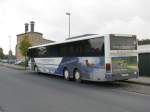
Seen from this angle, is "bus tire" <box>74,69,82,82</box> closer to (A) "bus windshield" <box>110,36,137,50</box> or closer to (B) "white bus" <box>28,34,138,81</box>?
(B) "white bus" <box>28,34,138,81</box>

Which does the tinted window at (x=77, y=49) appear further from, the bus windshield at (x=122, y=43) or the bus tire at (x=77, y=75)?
the bus tire at (x=77, y=75)

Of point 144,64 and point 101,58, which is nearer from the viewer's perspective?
point 101,58

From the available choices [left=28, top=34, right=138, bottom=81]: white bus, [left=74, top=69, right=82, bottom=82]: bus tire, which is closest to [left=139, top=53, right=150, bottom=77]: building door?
[left=28, top=34, right=138, bottom=81]: white bus

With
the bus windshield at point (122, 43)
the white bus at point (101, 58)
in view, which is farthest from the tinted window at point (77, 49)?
the bus windshield at point (122, 43)

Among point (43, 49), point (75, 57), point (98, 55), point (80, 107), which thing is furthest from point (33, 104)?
point (43, 49)

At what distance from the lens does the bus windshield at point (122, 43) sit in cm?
1614

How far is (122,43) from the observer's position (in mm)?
16547

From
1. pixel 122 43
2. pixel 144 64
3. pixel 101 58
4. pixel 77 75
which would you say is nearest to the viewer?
pixel 101 58

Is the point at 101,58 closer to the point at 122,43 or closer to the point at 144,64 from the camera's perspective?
the point at 122,43

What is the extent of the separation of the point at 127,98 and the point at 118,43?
17.4 ft

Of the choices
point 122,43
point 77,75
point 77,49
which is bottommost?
point 77,75

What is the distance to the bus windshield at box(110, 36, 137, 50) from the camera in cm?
1614

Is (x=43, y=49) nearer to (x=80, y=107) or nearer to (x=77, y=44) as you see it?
(x=77, y=44)

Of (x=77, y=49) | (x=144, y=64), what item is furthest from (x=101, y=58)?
(x=144, y=64)
